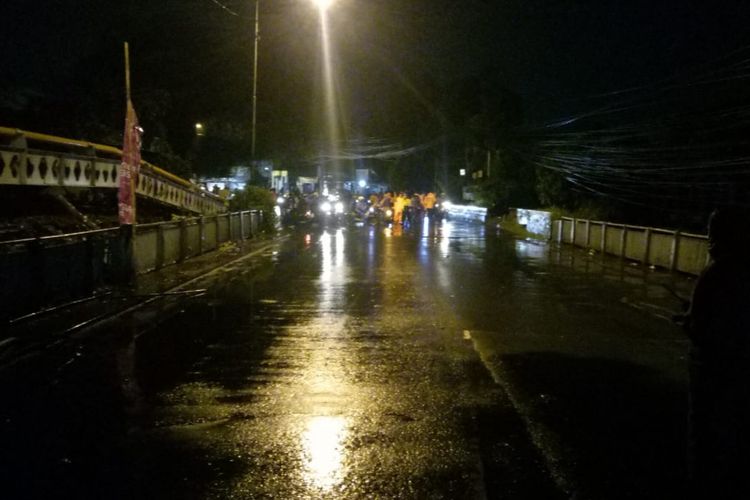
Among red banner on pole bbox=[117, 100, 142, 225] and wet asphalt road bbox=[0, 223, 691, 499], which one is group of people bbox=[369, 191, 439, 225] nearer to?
red banner on pole bbox=[117, 100, 142, 225]

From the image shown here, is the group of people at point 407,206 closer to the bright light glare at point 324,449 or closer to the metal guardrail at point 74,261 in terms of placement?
the metal guardrail at point 74,261

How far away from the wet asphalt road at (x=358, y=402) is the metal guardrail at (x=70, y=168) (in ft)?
21.1

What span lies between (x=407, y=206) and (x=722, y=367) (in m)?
39.5

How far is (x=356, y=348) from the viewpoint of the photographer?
9.66 meters

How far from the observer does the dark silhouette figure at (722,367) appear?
4.06 meters

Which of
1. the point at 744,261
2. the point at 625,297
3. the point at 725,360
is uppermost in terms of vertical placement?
the point at 744,261

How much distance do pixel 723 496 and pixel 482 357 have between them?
497cm

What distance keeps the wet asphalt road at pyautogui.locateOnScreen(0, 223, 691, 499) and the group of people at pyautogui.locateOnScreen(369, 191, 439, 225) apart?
29.3 meters

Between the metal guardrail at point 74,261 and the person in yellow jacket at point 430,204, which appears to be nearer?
the metal guardrail at point 74,261

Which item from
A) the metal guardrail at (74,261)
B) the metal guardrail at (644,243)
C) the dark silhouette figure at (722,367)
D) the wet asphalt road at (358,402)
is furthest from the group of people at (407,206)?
the dark silhouette figure at (722,367)

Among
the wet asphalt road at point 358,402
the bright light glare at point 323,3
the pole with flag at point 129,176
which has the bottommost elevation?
the wet asphalt road at point 358,402

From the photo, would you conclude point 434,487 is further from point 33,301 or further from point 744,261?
point 33,301

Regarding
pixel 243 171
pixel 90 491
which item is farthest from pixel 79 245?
pixel 243 171

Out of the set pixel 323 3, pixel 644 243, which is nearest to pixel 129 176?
pixel 323 3
